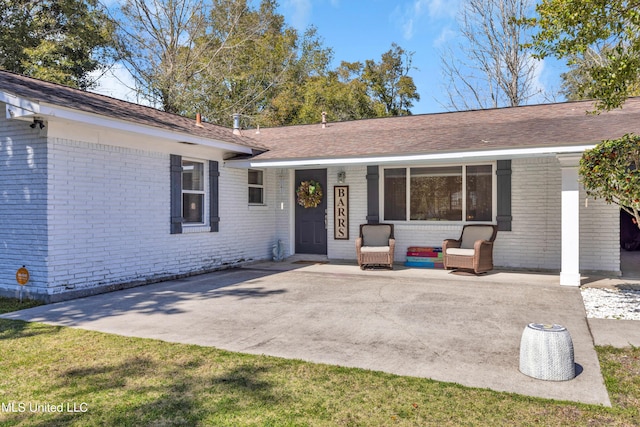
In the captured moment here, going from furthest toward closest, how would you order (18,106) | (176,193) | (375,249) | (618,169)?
(375,249)
(176,193)
(18,106)
(618,169)

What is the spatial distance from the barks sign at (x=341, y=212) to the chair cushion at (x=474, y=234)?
3102 millimetres

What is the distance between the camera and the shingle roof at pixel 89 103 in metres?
6.76

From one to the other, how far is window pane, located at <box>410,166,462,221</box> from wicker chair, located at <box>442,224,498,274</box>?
2.84 feet

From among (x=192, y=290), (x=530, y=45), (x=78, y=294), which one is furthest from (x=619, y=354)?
(x=78, y=294)

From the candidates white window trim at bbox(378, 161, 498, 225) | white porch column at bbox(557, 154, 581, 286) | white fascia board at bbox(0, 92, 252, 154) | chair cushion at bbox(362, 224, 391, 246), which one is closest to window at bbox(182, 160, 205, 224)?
white fascia board at bbox(0, 92, 252, 154)

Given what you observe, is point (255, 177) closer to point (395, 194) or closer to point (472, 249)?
point (395, 194)

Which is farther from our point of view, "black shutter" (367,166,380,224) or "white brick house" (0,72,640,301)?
"black shutter" (367,166,380,224)

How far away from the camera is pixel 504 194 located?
10023mm

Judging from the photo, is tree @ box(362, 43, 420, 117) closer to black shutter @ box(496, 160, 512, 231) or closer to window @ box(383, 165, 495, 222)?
window @ box(383, 165, 495, 222)

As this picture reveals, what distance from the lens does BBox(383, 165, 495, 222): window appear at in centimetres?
1043

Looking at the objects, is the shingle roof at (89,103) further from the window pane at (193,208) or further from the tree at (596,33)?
the tree at (596,33)

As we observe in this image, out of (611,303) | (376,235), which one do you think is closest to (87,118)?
(376,235)

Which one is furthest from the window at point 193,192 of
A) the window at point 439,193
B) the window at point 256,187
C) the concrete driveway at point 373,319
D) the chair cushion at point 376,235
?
the window at point 439,193

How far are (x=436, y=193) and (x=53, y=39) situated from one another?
17.5m
